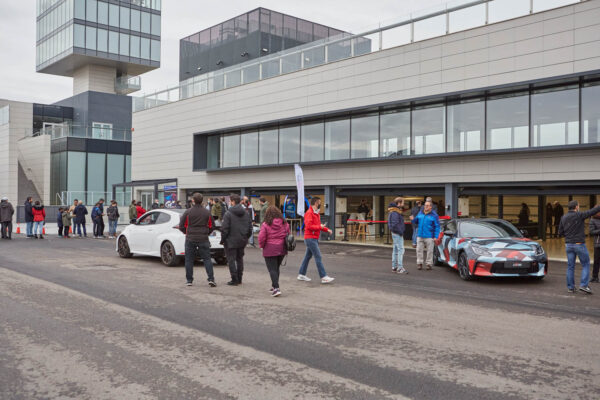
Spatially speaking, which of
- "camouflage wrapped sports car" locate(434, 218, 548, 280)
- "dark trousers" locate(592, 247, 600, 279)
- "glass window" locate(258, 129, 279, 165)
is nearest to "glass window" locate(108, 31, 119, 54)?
"glass window" locate(258, 129, 279, 165)

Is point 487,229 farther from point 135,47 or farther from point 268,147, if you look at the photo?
point 135,47

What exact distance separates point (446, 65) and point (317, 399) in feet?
56.6

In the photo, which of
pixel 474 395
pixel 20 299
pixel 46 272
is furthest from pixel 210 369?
pixel 46 272

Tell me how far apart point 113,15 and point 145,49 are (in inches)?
177

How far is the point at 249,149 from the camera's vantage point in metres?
28.3

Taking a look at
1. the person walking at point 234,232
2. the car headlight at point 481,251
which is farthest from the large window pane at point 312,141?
the person walking at point 234,232

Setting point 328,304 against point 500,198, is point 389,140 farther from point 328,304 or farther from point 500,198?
point 328,304

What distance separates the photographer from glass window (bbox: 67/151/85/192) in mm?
43031

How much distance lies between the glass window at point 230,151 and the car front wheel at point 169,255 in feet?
52.1

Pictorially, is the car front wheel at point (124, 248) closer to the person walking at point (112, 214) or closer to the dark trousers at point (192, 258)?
the dark trousers at point (192, 258)

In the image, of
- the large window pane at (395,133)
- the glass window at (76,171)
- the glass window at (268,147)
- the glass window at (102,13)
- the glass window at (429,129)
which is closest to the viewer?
the glass window at (429,129)

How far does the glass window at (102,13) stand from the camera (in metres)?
53.4

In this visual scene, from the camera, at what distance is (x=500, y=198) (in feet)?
79.0

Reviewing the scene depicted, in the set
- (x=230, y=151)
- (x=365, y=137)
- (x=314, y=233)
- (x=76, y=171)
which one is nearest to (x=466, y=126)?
(x=365, y=137)
